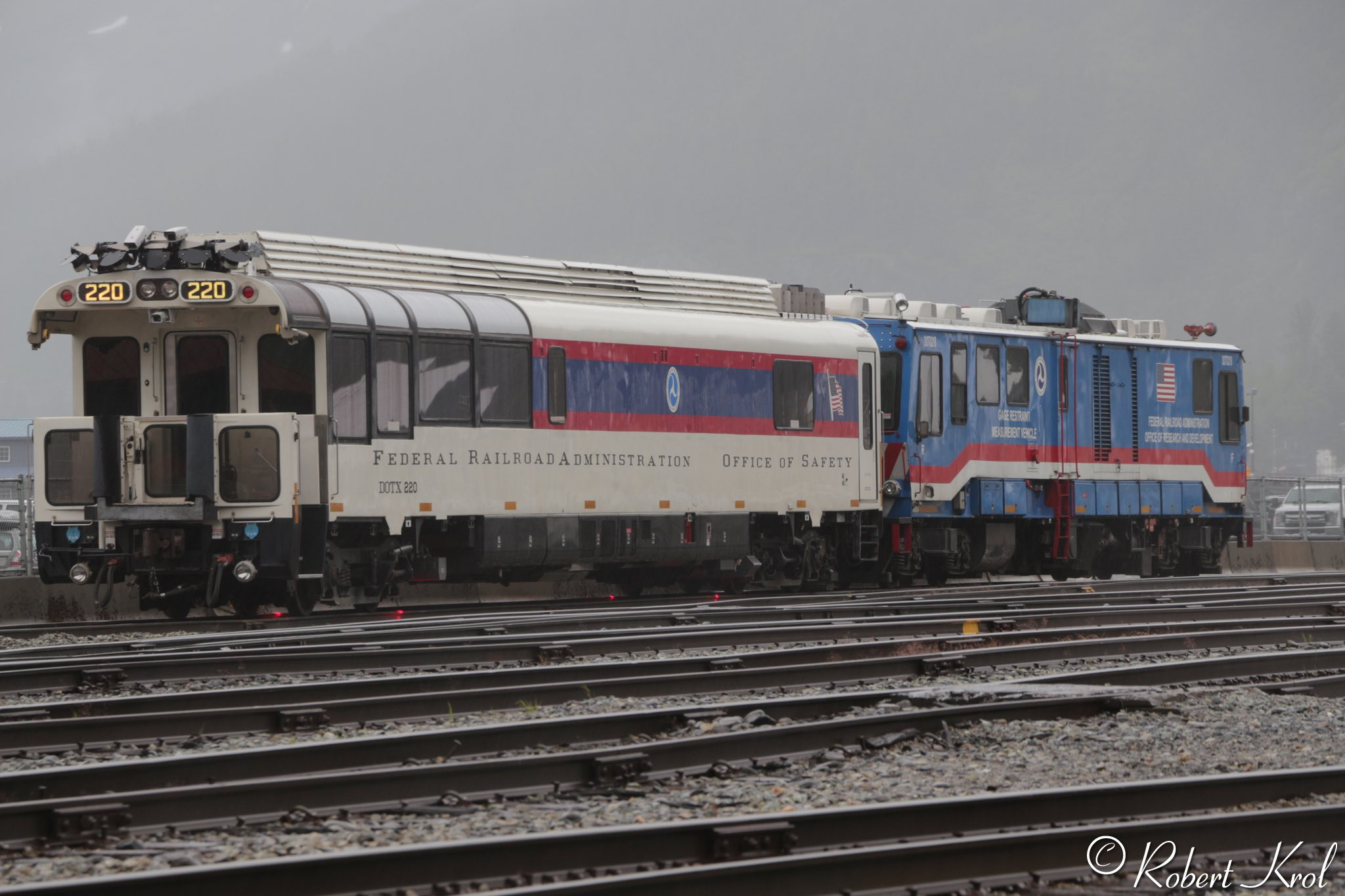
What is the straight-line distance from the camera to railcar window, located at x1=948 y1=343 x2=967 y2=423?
2339 centimetres

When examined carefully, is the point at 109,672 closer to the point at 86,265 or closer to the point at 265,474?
the point at 265,474

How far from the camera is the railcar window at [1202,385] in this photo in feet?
88.7

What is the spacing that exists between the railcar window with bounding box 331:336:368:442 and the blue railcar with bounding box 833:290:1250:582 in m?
8.48

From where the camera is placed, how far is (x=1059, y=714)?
33.0 ft

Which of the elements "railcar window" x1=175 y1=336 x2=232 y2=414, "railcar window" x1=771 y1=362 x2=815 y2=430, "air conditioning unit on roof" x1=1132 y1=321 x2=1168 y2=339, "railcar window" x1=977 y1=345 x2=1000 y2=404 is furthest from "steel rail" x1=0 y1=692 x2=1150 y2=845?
"air conditioning unit on roof" x1=1132 y1=321 x2=1168 y2=339

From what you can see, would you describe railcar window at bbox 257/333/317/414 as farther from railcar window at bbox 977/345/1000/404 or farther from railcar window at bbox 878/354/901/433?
railcar window at bbox 977/345/1000/404

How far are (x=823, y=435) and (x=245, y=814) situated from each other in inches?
600

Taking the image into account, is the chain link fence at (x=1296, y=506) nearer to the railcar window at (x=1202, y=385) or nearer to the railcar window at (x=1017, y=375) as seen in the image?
the railcar window at (x=1202, y=385)

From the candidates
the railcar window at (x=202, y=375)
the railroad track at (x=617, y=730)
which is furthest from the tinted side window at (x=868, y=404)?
the railcar window at (x=202, y=375)

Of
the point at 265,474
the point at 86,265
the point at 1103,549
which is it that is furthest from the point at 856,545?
the point at 86,265

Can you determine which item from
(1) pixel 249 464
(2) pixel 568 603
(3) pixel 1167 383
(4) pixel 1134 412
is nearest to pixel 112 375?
(1) pixel 249 464

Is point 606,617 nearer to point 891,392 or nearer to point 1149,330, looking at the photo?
point 891,392

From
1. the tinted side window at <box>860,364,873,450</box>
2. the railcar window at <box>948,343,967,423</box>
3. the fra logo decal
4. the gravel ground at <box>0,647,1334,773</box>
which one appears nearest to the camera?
the gravel ground at <box>0,647,1334,773</box>

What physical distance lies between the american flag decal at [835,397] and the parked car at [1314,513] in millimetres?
20712
